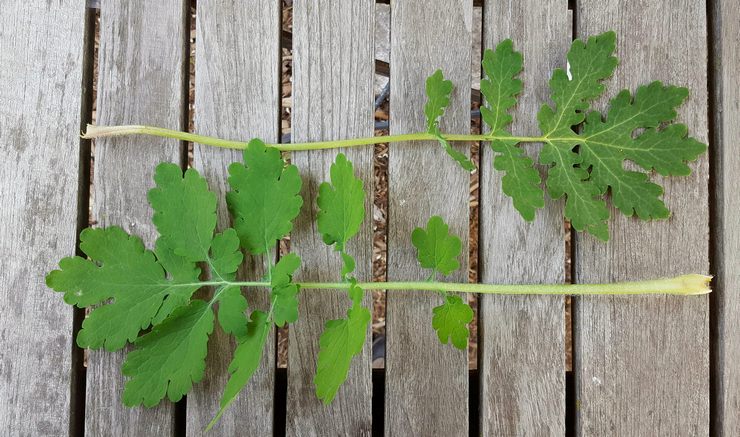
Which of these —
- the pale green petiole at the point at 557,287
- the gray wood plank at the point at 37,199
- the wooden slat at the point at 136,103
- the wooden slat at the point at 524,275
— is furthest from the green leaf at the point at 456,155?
the gray wood plank at the point at 37,199

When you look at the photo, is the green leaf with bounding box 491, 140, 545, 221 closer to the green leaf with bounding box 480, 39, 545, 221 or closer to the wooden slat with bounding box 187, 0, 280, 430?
the green leaf with bounding box 480, 39, 545, 221

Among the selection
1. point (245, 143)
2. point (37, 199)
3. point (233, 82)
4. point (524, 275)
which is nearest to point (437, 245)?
point (524, 275)

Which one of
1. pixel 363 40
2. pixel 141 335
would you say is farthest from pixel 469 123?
pixel 141 335

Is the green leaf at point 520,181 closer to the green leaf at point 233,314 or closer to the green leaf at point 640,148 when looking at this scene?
the green leaf at point 640,148

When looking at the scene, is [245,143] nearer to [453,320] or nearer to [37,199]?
[37,199]

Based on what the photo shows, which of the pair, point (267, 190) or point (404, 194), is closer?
point (267, 190)

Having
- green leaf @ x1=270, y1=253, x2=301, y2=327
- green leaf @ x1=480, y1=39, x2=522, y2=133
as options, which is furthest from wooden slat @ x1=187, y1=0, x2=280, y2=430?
green leaf @ x1=480, y1=39, x2=522, y2=133
